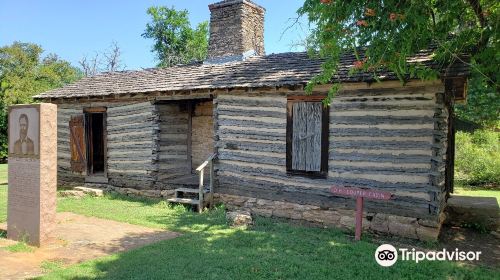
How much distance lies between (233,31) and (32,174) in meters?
7.93

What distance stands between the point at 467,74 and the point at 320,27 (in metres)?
2.86

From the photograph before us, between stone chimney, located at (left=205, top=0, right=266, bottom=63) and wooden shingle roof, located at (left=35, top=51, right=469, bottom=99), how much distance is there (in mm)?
563

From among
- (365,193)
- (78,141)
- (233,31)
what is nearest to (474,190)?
(365,193)

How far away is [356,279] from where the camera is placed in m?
5.09

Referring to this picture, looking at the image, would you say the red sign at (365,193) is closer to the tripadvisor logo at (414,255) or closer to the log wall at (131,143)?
the tripadvisor logo at (414,255)

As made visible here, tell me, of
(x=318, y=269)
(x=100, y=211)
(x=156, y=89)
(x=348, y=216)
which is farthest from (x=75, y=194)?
(x=318, y=269)

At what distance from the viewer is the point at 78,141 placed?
41.7ft

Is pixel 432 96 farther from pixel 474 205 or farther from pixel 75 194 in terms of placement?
pixel 75 194

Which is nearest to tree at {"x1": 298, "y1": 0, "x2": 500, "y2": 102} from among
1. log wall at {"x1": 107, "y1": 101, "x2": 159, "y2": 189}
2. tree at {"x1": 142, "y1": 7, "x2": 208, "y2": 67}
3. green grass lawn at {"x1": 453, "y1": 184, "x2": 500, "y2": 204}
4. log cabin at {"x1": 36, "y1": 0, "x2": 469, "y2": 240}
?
log cabin at {"x1": 36, "y1": 0, "x2": 469, "y2": 240}

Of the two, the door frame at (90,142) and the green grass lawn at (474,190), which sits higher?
the door frame at (90,142)

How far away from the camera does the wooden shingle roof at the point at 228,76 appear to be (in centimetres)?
804

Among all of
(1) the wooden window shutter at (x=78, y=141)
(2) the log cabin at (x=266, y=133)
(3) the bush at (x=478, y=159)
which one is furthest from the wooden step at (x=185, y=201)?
(3) the bush at (x=478, y=159)

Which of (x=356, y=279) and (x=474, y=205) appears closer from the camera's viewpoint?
(x=356, y=279)

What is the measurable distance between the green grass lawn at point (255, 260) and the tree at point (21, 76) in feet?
66.8
